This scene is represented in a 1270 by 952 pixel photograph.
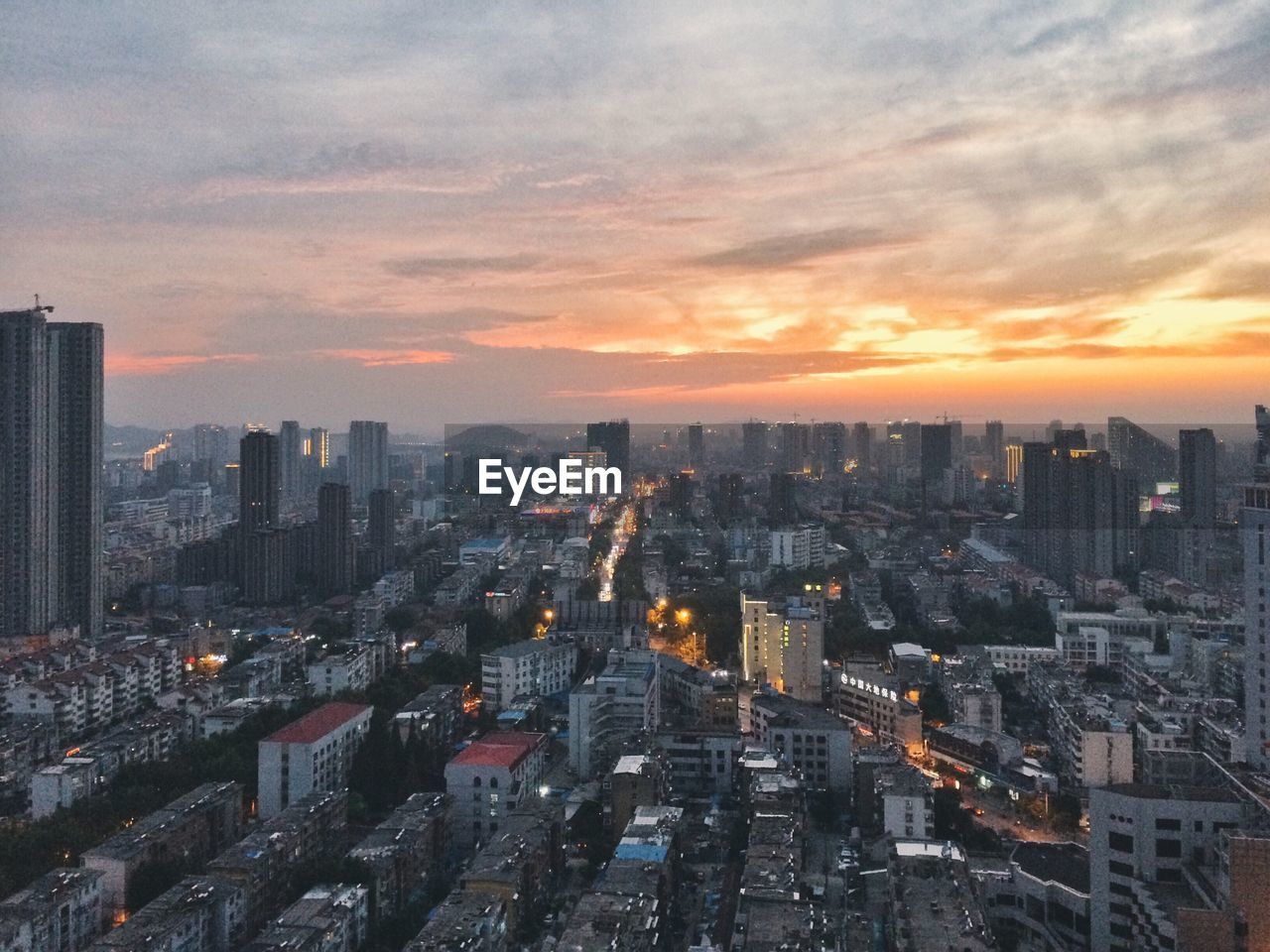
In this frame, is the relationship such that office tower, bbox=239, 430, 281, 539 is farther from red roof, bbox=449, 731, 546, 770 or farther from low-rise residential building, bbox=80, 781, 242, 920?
low-rise residential building, bbox=80, 781, 242, 920

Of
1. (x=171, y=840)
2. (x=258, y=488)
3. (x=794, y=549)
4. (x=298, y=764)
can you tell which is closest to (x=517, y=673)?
(x=298, y=764)

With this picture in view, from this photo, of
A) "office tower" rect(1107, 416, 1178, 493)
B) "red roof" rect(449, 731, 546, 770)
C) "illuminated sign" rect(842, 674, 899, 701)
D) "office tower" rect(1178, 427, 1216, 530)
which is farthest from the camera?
"office tower" rect(1107, 416, 1178, 493)

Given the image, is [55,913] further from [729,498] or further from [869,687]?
[729,498]

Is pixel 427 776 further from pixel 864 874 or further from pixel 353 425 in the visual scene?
pixel 353 425

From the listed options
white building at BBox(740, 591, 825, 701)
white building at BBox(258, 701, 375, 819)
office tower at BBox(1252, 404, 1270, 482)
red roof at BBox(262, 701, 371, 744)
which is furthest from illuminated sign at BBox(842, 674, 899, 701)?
white building at BBox(258, 701, 375, 819)

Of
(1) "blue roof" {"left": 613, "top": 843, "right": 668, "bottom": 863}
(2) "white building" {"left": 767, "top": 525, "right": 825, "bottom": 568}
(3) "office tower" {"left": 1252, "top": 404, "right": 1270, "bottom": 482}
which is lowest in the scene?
(1) "blue roof" {"left": 613, "top": 843, "right": 668, "bottom": 863}

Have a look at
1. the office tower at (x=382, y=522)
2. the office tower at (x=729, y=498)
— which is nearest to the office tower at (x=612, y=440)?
the office tower at (x=729, y=498)
